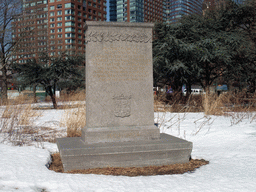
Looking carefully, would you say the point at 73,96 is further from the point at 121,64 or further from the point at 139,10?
the point at 139,10

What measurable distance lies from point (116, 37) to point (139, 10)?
146056 mm

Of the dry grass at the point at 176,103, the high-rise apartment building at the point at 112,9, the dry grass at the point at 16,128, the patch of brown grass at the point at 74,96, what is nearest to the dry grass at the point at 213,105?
the dry grass at the point at 176,103

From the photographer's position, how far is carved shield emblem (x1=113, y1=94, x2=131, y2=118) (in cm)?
542

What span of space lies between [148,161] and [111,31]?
107 inches

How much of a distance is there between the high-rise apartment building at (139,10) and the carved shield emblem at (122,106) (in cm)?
13984

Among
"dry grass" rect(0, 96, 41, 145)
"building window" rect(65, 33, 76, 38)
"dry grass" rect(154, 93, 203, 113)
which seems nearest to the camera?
"dry grass" rect(0, 96, 41, 145)

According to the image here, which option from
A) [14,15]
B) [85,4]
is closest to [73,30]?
[85,4]

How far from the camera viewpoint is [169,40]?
52.5 feet

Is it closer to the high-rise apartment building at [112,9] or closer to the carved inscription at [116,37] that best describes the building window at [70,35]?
the high-rise apartment building at [112,9]

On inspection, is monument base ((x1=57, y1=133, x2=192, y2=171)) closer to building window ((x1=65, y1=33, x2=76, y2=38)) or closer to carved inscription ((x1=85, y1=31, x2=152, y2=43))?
carved inscription ((x1=85, y1=31, x2=152, y2=43))

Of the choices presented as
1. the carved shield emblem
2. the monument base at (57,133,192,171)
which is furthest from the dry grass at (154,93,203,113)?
the monument base at (57,133,192,171)

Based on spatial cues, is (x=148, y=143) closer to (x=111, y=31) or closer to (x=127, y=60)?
(x=127, y=60)

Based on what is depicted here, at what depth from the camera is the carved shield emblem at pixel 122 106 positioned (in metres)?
5.42

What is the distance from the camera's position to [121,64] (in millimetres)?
5449
